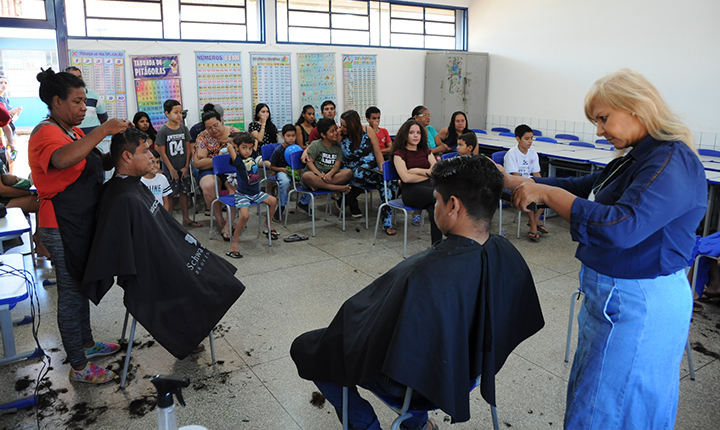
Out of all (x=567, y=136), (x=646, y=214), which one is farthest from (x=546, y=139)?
(x=646, y=214)

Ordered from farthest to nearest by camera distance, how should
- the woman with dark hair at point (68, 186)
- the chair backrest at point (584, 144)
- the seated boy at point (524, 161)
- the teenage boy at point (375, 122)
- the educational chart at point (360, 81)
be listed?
the educational chart at point (360, 81) < the chair backrest at point (584, 144) < the teenage boy at point (375, 122) < the seated boy at point (524, 161) < the woman with dark hair at point (68, 186)

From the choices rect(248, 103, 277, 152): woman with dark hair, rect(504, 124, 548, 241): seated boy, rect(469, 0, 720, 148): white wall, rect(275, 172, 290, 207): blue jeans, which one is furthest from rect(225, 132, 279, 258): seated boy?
rect(469, 0, 720, 148): white wall

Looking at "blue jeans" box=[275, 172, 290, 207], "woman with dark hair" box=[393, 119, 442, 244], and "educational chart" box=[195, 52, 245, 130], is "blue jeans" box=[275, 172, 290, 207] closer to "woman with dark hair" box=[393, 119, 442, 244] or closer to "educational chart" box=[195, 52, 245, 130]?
"woman with dark hair" box=[393, 119, 442, 244]

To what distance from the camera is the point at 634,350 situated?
4.40 ft

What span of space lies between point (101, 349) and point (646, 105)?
9.02 ft

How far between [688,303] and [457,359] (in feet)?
2.08

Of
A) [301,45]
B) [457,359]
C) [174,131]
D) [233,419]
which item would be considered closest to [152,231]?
[233,419]

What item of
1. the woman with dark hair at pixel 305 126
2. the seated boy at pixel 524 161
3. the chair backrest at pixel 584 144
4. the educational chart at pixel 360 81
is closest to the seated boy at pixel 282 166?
the woman with dark hair at pixel 305 126

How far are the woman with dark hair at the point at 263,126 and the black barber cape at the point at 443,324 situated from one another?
5550mm

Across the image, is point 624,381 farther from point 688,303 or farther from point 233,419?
point 233,419

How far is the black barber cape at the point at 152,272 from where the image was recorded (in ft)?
7.46

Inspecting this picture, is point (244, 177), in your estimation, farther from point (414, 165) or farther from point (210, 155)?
point (414, 165)

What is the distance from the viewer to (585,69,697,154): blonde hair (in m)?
1.28

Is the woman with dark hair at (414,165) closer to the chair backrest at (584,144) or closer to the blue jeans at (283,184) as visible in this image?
the blue jeans at (283,184)
